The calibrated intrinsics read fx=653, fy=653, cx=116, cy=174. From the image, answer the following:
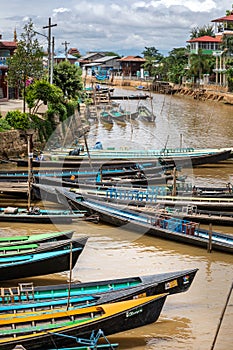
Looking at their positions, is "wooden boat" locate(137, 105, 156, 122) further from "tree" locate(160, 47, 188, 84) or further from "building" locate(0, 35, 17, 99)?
"tree" locate(160, 47, 188, 84)

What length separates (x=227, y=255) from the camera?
1809 cm

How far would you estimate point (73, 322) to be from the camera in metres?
11.9

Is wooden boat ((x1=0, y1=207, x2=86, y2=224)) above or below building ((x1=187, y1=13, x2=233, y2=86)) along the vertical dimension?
below

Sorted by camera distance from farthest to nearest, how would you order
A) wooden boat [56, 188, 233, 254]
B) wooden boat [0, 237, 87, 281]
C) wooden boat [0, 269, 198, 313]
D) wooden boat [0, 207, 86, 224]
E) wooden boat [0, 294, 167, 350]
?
wooden boat [0, 207, 86, 224], wooden boat [56, 188, 233, 254], wooden boat [0, 237, 87, 281], wooden boat [0, 269, 198, 313], wooden boat [0, 294, 167, 350]

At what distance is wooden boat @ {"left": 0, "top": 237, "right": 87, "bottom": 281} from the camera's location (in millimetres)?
14844

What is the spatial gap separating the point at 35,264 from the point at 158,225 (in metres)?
5.95

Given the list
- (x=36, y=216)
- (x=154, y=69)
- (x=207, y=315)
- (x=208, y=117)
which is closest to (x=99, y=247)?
(x=36, y=216)

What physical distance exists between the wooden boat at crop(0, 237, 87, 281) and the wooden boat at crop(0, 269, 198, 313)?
109 centimetres

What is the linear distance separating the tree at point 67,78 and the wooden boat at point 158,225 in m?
24.3

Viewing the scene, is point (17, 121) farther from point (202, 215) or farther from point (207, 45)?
point (207, 45)

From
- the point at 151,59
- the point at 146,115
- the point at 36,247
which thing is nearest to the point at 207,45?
the point at 151,59

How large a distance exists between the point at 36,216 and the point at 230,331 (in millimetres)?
8598

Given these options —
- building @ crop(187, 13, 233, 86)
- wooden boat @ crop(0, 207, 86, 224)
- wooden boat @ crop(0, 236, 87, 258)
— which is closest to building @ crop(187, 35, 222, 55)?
building @ crop(187, 13, 233, 86)

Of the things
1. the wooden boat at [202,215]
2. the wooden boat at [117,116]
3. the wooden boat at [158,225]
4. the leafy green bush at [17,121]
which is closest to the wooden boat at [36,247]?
the wooden boat at [158,225]
